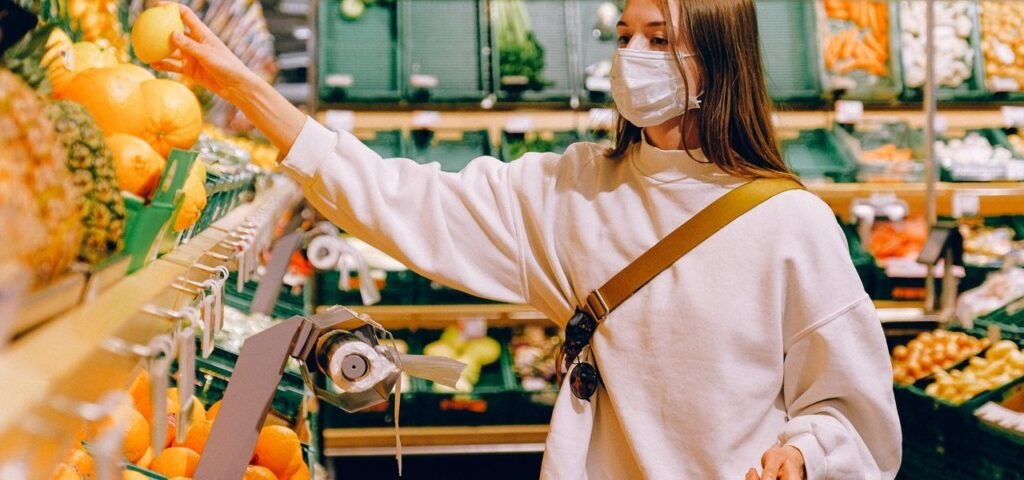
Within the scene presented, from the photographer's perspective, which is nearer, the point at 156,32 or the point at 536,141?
the point at 156,32

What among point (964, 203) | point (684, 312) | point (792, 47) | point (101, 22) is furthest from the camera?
point (792, 47)

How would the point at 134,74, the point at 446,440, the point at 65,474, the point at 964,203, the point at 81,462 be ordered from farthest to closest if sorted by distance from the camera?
the point at 964,203 < the point at 446,440 < the point at 134,74 < the point at 81,462 < the point at 65,474

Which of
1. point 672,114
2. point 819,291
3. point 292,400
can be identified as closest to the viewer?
point 819,291

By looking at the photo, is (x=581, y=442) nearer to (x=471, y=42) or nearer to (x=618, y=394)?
(x=618, y=394)

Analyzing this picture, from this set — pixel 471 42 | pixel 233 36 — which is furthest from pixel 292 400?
pixel 471 42

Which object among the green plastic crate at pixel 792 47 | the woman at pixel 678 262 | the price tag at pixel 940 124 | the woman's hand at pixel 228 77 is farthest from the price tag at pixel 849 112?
the woman's hand at pixel 228 77

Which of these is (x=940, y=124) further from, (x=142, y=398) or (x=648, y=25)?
(x=142, y=398)

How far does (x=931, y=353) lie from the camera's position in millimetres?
3543

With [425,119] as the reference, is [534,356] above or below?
below

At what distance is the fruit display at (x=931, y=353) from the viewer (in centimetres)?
344

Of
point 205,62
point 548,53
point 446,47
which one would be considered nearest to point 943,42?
point 548,53

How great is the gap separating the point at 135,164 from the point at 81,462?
375 mm

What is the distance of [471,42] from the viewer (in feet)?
16.0

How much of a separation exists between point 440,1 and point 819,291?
12.2ft
